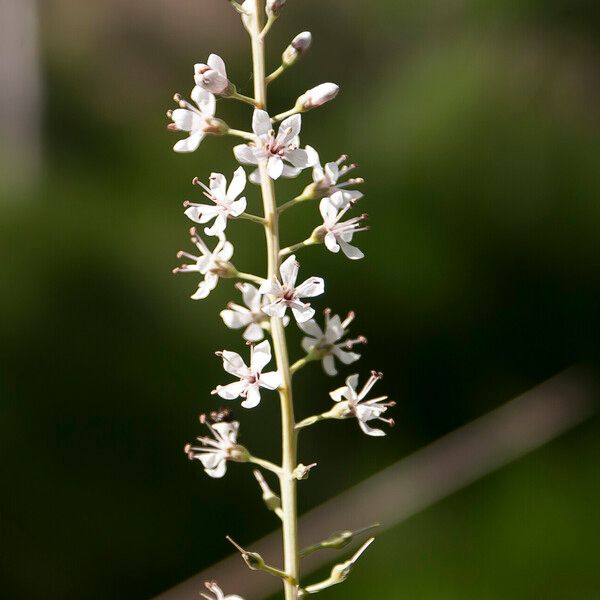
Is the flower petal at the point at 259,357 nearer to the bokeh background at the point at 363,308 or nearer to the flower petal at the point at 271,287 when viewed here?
the flower petal at the point at 271,287

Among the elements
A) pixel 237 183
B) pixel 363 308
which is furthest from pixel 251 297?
pixel 363 308

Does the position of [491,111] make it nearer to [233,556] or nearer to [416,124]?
[416,124]

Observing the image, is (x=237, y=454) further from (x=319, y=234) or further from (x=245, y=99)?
(x=245, y=99)

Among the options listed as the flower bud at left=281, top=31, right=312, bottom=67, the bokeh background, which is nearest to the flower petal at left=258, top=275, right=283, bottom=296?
the flower bud at left=281, top=31, right=312, bottom=67

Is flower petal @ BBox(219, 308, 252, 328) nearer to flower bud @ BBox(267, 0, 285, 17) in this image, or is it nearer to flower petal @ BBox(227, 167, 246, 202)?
flower petal @ BBox(227, 167, 246, 202)

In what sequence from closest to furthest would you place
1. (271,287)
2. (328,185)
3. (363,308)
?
(271,287)
(328,185)
(363,308)

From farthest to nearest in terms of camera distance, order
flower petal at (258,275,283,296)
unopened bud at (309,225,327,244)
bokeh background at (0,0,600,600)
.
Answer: bokeh background at (0,0,600,600), unopened bud at (309,225,327,244), flower petal at (258,275,283,296)
